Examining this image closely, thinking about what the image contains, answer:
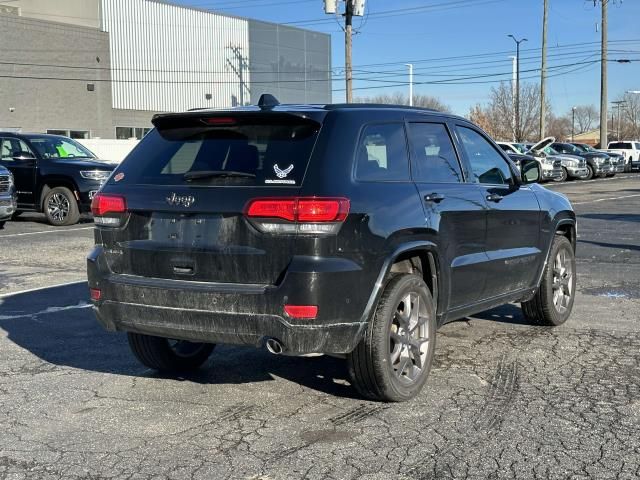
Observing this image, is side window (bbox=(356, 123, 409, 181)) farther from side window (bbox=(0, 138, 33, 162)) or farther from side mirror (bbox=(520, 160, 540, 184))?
side window (bbox=(0, 138, 33, 162))

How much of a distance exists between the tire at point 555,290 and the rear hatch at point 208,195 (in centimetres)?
314

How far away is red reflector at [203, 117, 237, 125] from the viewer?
485cm

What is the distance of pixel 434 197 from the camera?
5211 millimetres

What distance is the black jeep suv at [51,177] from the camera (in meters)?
16.3

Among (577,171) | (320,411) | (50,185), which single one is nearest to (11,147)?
(50,185)

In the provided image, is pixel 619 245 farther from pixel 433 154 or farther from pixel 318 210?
pixel 318 210

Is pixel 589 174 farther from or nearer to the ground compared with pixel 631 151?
nearer to the ground

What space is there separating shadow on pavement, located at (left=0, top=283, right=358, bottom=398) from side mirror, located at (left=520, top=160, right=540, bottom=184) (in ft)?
7.44

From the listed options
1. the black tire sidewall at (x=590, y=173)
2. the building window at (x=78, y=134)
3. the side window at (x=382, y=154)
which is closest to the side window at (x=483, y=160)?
the side window at (x=382, y=154)

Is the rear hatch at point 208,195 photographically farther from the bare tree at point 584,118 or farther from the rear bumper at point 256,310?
the bare tree at point 584,118

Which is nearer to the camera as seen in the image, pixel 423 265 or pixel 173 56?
pixel 423 265

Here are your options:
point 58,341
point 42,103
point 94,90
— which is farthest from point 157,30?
point 58,341

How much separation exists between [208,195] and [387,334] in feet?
4.41

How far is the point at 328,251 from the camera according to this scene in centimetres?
435
